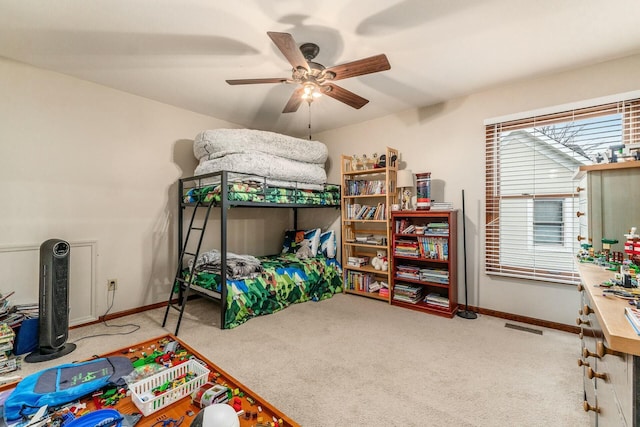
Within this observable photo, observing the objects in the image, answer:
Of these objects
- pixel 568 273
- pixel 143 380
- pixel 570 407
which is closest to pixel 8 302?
pixel 143 380

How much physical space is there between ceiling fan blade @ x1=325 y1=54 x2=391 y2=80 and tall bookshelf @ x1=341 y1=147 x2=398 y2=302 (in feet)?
5.15

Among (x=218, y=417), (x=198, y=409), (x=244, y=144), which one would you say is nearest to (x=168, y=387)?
(x=198, y=409)

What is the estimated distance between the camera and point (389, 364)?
6.79 ft

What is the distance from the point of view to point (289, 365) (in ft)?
6.75

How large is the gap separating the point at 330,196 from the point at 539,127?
8.02ft

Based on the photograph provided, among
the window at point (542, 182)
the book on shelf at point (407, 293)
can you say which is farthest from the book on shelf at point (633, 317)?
the book on shelf at point (407, 293)

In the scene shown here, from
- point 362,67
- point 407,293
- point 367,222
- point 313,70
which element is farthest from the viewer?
point 367,222

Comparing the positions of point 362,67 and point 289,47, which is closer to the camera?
point 289,47

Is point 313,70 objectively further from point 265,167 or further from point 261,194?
point 261,194

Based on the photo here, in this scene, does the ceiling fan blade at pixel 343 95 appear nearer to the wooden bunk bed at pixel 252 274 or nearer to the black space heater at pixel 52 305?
the wooden bunk bed at pixel 252 274

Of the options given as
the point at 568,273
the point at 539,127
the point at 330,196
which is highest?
the point at 539,127

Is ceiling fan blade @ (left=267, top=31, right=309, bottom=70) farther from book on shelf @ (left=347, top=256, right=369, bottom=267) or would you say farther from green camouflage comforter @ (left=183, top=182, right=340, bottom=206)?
book on shelf @ (left=347, top=256, right=369, bottom=267)

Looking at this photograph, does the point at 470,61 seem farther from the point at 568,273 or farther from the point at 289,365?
the point at 289,365

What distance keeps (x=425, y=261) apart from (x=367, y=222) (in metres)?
0.97
